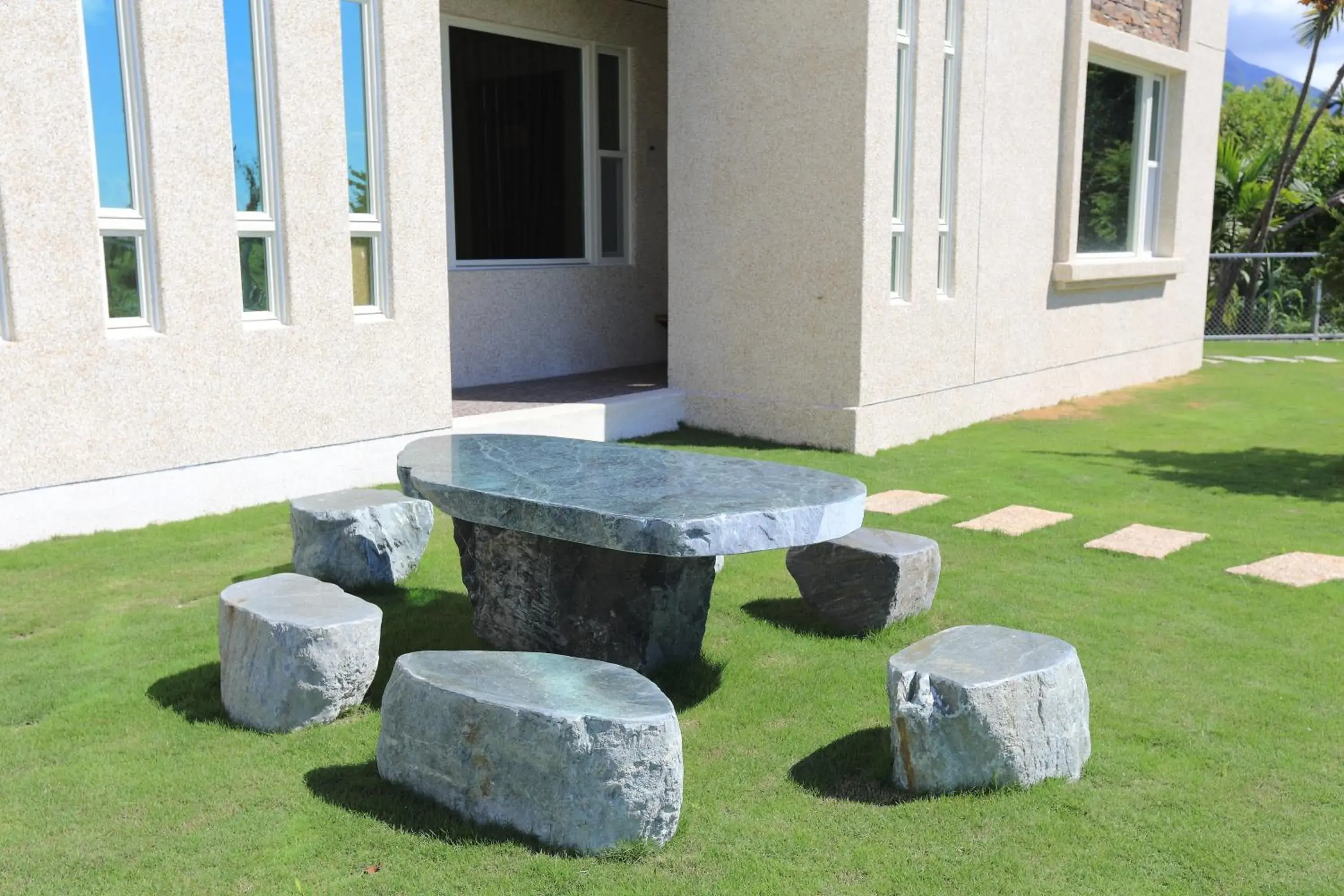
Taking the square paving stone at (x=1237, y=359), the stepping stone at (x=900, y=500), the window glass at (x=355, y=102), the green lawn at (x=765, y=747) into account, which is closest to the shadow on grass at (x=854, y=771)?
the green lawn at (x=765, y=747)

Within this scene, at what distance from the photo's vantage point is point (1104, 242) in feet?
41.5

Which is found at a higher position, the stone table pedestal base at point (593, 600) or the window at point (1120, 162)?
the window at point (1120, 162)

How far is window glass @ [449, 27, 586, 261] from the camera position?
10250 mm

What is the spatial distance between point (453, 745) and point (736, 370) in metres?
6.60

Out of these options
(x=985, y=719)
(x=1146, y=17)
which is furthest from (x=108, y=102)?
(x=1146, y=17)

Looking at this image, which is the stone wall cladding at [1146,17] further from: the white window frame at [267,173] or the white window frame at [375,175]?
the white window frame at [267,173]

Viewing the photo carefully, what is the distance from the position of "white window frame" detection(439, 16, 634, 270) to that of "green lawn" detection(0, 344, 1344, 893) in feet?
14.4

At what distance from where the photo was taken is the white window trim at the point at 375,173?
7.10 meters

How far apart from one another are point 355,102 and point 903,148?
4281 millimetres

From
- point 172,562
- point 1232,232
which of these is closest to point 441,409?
point 172,562

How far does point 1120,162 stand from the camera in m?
12.8

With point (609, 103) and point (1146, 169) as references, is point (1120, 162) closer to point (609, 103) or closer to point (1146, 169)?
point (1146, 169)

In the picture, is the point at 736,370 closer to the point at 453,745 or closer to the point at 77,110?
the point at 77,110

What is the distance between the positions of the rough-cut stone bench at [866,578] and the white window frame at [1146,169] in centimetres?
881
